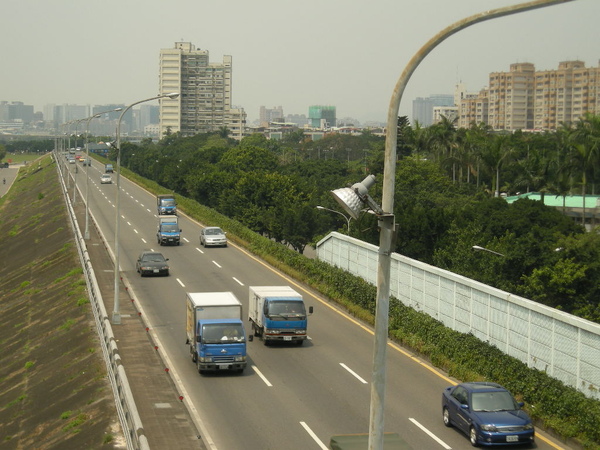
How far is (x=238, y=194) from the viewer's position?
268ft

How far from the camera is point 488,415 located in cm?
2155

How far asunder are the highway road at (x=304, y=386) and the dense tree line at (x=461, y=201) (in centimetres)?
574

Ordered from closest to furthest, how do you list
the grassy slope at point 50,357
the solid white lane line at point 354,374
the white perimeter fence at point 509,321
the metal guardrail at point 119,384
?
1. the metal guardrail at point 119,384
2. the white perimeter fence at point 509,321
3. the grassy slope at point 50,357
4. the solid white lane line at point 354,374

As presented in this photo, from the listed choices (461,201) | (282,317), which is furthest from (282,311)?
(461,201)

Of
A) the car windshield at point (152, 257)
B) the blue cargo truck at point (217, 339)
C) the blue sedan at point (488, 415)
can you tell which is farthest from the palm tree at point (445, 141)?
the blue sedan at point (488, 415)

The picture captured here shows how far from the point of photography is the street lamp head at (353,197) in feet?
35.7

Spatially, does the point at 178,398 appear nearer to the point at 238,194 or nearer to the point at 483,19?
the point at 483,19

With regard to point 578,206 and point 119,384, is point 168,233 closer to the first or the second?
point 119,384

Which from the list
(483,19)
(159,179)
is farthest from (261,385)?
(159,179)

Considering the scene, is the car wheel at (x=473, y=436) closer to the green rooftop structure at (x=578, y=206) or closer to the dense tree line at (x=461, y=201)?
the dense tree line at (x=461, y=201)

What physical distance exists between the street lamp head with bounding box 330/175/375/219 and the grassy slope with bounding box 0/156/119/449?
44.2 feet

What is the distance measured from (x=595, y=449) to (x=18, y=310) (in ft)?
128

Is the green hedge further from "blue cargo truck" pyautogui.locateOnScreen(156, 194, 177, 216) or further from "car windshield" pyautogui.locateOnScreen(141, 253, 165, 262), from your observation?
"blue cargo truck" pyautogui.locateOnScreen(156, 194, 177, 216)

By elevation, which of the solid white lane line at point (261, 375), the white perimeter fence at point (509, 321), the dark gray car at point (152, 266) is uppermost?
the white perimeter fence at point (509, 321)
